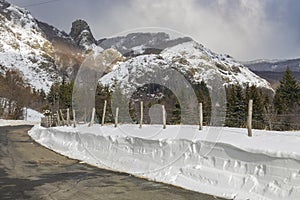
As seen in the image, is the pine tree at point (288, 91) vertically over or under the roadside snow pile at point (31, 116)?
over

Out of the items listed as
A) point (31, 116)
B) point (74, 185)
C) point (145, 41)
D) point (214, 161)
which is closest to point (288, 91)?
point (145, 41)

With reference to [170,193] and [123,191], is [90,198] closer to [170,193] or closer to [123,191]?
[123,191]

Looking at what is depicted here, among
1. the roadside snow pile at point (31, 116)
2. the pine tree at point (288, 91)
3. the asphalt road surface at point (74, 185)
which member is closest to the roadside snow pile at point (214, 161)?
the asphalt road surface at point (74, 185)

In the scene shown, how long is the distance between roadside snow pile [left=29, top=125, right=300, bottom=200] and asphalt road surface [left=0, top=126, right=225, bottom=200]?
0.78 meters

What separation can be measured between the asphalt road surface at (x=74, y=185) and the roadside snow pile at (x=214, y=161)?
777 mm

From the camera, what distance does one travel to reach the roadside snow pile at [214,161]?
25.3 feet

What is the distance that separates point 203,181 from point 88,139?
26.2ft

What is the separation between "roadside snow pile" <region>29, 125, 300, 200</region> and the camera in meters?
7.70

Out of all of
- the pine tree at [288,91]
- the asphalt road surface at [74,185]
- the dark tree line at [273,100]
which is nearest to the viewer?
the asphalt road surface at [74,185]

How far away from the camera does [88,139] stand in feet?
52.5

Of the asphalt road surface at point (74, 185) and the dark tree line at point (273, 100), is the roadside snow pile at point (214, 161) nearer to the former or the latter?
the asphalt road surface at point (74, 185)

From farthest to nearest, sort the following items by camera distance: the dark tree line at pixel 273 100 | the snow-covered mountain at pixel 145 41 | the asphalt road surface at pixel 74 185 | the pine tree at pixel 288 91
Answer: the pine tree at pixel 288 91 → the dark tree line at pixel 273 100 → the snow-covered mountain at pixel 145 41 → the asphalt road surface at pixel 74 185

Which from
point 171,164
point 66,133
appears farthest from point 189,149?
point 66,133

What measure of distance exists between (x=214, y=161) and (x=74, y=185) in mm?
3578
